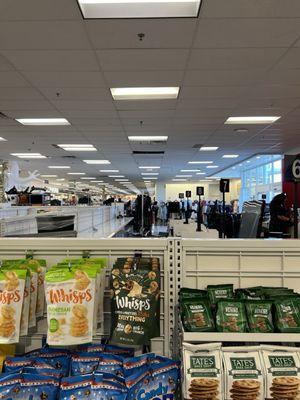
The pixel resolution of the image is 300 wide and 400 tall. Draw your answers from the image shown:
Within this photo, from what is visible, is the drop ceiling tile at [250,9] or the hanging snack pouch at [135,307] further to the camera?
the drop ceiling tile at [250,9]

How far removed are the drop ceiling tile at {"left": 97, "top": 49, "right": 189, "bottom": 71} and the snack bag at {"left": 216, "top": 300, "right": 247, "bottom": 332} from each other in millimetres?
3413

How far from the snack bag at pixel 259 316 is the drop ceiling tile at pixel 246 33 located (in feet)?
9.58

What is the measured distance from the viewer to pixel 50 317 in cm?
121

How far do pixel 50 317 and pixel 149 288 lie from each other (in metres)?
0.35

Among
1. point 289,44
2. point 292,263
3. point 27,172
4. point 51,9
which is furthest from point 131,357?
point 27,172

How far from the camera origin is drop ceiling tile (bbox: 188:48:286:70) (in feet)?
13.2

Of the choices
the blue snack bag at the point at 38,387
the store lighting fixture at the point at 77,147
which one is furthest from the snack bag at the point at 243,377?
the store lighting fixture at the point at 77,147

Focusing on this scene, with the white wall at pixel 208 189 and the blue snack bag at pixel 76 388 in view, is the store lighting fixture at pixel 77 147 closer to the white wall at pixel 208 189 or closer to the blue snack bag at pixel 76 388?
the blue snack bag at pixel 76 388

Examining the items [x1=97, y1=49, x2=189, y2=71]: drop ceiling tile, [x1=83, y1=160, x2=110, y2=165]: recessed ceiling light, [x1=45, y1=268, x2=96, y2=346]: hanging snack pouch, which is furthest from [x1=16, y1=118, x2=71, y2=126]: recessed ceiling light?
[x1=45, y1=268, x2=96, y2=346]: hanging snack pouch

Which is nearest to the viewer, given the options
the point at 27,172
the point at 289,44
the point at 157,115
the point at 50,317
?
the point at 50,317

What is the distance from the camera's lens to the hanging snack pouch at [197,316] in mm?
1179

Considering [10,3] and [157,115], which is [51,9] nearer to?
[10,3]

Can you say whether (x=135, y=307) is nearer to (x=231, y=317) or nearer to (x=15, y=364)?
A: (x=231, y=317)

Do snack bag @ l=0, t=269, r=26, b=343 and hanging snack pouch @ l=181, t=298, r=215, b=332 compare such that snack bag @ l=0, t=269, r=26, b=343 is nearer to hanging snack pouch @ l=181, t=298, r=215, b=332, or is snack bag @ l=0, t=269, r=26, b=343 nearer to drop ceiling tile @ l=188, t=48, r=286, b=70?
hanging snack pouch @ l=181, t=298, r=215, b=332
